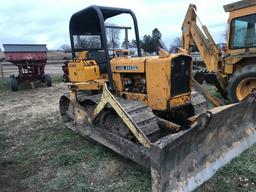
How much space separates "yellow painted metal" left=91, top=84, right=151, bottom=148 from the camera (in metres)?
3.19

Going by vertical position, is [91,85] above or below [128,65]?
below

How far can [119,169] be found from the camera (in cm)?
354

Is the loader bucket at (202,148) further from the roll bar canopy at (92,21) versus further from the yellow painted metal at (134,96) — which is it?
the roll bar canopy at (92,21)

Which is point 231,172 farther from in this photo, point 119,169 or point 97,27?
point 97,27

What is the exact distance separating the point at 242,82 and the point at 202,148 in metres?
3.58

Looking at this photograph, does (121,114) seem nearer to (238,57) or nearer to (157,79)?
(157,79)

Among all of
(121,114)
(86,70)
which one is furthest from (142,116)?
(86,70)

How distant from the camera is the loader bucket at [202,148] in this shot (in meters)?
2.58

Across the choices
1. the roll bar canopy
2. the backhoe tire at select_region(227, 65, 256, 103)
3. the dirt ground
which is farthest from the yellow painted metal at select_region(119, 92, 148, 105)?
the backhoe tire at select_region(227, 65, 256, 103)

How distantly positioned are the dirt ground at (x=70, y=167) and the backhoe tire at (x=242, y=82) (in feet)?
8.13

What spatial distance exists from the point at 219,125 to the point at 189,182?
92 centimetres

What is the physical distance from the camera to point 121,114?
3.49 meters

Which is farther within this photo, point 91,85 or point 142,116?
point 91,85

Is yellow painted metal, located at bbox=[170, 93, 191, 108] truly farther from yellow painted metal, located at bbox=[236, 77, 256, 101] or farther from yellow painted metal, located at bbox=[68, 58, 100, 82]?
yellow painted metal, located at bbox=[236, 77, 256, 101]
